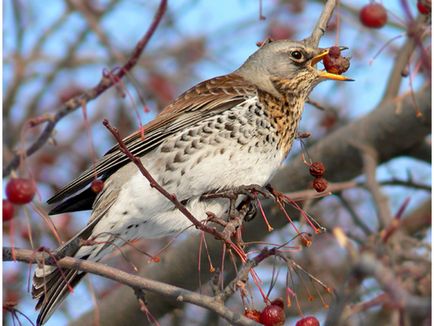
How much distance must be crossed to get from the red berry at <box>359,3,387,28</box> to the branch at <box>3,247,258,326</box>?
60.0 inches

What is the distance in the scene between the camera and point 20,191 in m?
2.83

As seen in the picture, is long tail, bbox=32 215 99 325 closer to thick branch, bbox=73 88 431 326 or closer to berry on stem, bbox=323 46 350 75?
thick branch, bbox=73 88 431 326

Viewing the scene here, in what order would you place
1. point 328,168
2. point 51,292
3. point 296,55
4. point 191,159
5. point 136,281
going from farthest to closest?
point 328,168 < point 296,55 < point 191,159 < point 51,292 < point 136,281

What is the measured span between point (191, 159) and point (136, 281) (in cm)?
114

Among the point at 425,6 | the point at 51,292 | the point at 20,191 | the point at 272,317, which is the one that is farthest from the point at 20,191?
the point at 425,6

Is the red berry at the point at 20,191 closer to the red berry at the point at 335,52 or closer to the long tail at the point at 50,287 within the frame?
the long tail at the point at 50,287

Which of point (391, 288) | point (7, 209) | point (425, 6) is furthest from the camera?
point (7, 209)

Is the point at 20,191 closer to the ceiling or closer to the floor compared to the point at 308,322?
closer to the ceiling

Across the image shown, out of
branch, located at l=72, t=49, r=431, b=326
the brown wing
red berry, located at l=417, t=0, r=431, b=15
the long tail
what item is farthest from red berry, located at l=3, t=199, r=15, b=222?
red berry, located at l=417, t=0, r=431, b=15

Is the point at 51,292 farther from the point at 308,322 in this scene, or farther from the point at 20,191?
the point at 308,322

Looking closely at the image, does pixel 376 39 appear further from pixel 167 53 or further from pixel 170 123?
pixel 170 123

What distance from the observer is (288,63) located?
4.05m

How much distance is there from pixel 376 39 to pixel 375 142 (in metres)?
1.72

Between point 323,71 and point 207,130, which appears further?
point 323,71
